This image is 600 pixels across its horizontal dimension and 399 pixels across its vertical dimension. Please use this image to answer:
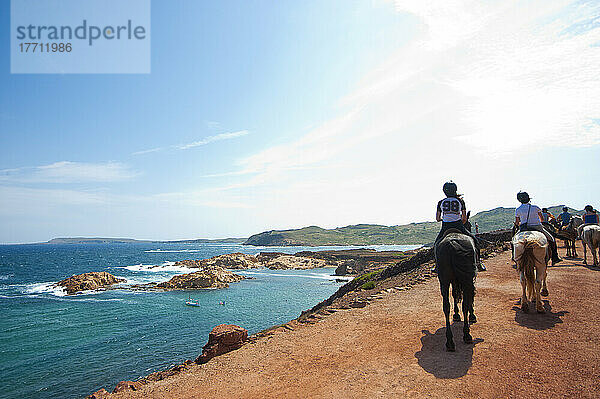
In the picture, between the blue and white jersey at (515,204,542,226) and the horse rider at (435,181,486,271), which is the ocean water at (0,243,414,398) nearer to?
the horse rider at (435,181,486,271)

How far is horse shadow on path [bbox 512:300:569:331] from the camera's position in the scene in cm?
801

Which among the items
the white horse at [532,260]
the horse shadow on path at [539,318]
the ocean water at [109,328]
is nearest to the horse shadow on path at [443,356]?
the horse shadow on path at [539,318]

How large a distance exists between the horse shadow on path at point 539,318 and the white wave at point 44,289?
63908mm

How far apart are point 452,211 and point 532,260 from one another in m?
2.72

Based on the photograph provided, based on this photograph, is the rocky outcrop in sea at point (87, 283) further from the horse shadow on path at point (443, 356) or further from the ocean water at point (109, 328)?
the horse shadow on path at point (443, 356)

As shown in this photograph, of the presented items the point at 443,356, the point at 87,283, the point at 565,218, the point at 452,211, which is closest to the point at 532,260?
the point at 452,211

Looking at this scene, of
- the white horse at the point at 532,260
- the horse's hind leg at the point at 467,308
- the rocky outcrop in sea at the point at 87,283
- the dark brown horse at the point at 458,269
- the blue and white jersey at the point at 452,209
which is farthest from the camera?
the rocky outcrop in sea at the point at 87,283

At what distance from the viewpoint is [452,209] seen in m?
8.20

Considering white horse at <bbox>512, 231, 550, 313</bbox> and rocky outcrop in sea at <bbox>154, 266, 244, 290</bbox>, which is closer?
white horse at <bbox>512, 231, 550, 313</bbox>

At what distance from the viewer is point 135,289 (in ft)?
186

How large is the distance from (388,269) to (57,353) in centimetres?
2697

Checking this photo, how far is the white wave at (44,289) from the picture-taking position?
5438 cm

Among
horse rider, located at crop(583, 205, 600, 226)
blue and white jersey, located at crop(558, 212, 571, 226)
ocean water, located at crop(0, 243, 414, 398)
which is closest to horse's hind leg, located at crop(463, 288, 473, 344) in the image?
horse rider, located at crop(583, 205, 600, 226)

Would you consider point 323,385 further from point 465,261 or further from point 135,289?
point 135,289
